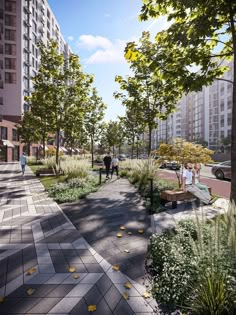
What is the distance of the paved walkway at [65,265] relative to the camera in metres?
3.22

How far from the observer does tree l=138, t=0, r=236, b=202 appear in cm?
459

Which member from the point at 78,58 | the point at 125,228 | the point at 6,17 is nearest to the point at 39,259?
the point at 125,228

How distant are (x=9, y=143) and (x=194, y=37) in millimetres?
42385

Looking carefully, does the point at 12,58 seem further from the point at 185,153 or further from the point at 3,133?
the point at 185,153

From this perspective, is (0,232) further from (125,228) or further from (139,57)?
(139,57)

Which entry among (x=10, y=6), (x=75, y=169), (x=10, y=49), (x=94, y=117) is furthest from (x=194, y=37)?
(x=10, y=6)

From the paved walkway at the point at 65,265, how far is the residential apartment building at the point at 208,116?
231 ft

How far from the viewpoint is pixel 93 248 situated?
5.06 m

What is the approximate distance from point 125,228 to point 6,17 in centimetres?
5781

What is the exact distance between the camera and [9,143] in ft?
137

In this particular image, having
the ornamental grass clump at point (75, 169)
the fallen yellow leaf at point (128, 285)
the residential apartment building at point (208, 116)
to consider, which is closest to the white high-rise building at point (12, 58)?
the ornamental grass clump at point (75, 169)

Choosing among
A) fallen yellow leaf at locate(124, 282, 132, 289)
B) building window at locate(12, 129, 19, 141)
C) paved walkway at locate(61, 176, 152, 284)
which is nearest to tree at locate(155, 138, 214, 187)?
paved walkway at locate(61, 176, 152, 284)

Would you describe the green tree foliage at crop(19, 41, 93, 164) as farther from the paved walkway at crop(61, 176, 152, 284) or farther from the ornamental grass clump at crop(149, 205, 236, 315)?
the ornamental grass clump at crop(149, 205, 236, 315)

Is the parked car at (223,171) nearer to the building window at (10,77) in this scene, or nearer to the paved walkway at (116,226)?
the paved walkway at (116,226)
